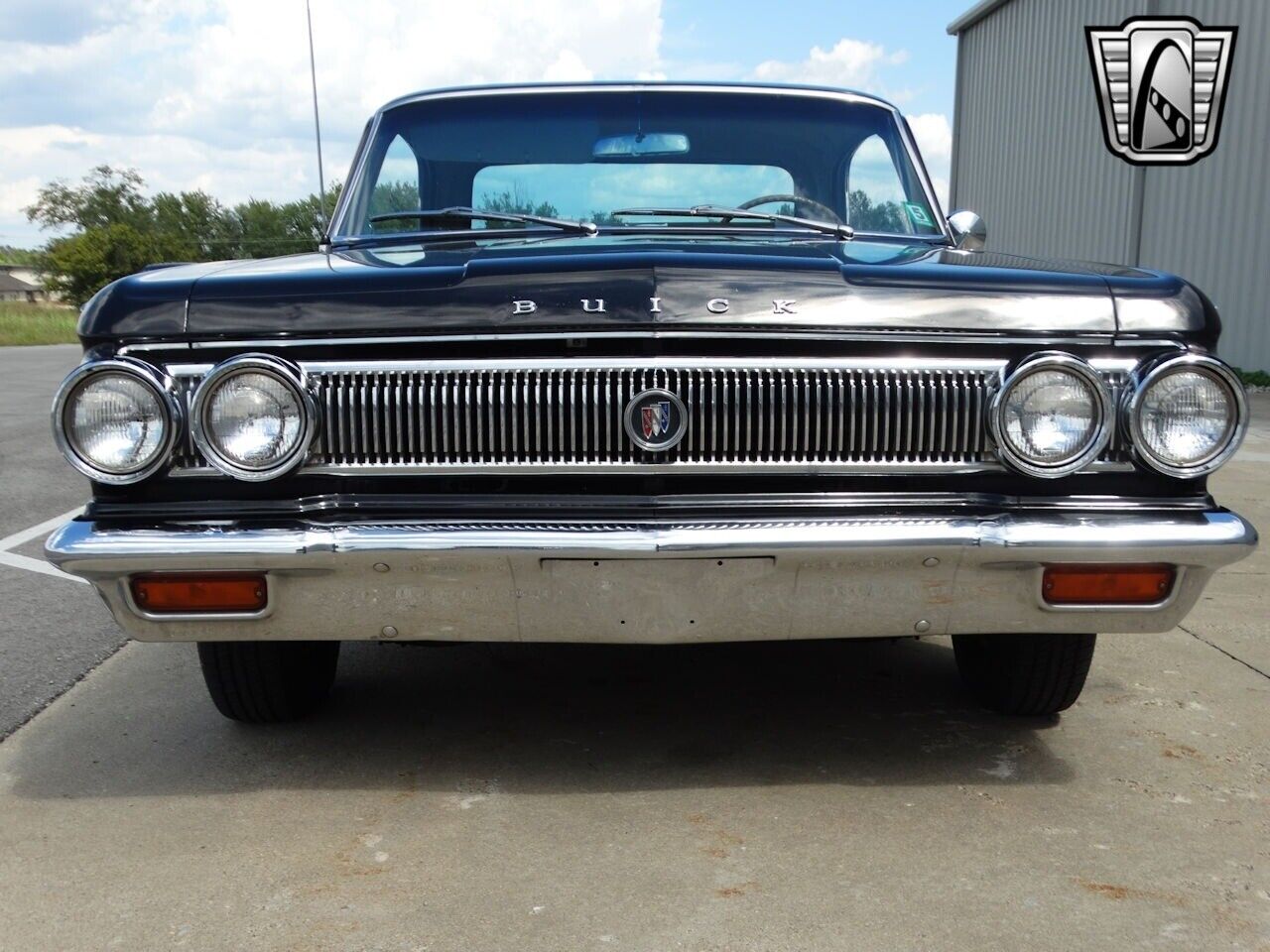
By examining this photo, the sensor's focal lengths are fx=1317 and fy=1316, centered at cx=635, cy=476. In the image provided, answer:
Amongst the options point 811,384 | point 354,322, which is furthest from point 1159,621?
point 354,322

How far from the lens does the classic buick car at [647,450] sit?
264 centimetres

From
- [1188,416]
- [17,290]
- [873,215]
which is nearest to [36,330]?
[873,215]

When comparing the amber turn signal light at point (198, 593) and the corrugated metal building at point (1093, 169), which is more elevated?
the corrugated metal building at point (1093, 169)

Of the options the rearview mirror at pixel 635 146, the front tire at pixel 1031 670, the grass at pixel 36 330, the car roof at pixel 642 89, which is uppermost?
the car roof at pixel 642 89

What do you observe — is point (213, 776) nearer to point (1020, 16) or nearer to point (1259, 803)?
point (1259, 803)

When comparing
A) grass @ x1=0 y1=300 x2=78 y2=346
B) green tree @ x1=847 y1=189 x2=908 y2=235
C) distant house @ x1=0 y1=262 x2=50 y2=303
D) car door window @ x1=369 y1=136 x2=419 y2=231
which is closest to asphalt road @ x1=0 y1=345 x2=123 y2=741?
car door window @ x1=369 y1=136 x2=419 y2=231

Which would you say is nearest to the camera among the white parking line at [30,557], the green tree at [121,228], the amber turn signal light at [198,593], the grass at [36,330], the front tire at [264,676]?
the amber turn signal light at [198,593]

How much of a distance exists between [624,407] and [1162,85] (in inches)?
555

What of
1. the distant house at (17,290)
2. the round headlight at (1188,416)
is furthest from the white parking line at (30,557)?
the distant house at (17,290)

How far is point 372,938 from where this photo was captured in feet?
7.66

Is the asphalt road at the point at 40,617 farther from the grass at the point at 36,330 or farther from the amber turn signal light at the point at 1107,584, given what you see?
the grass at the point at 36,330

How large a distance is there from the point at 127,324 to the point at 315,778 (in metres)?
1.13

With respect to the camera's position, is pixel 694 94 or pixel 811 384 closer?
pixel 811 384

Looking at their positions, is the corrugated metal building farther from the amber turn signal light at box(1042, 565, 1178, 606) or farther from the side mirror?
the amber turn signal light at box(1042, 565, 1178, 606)
